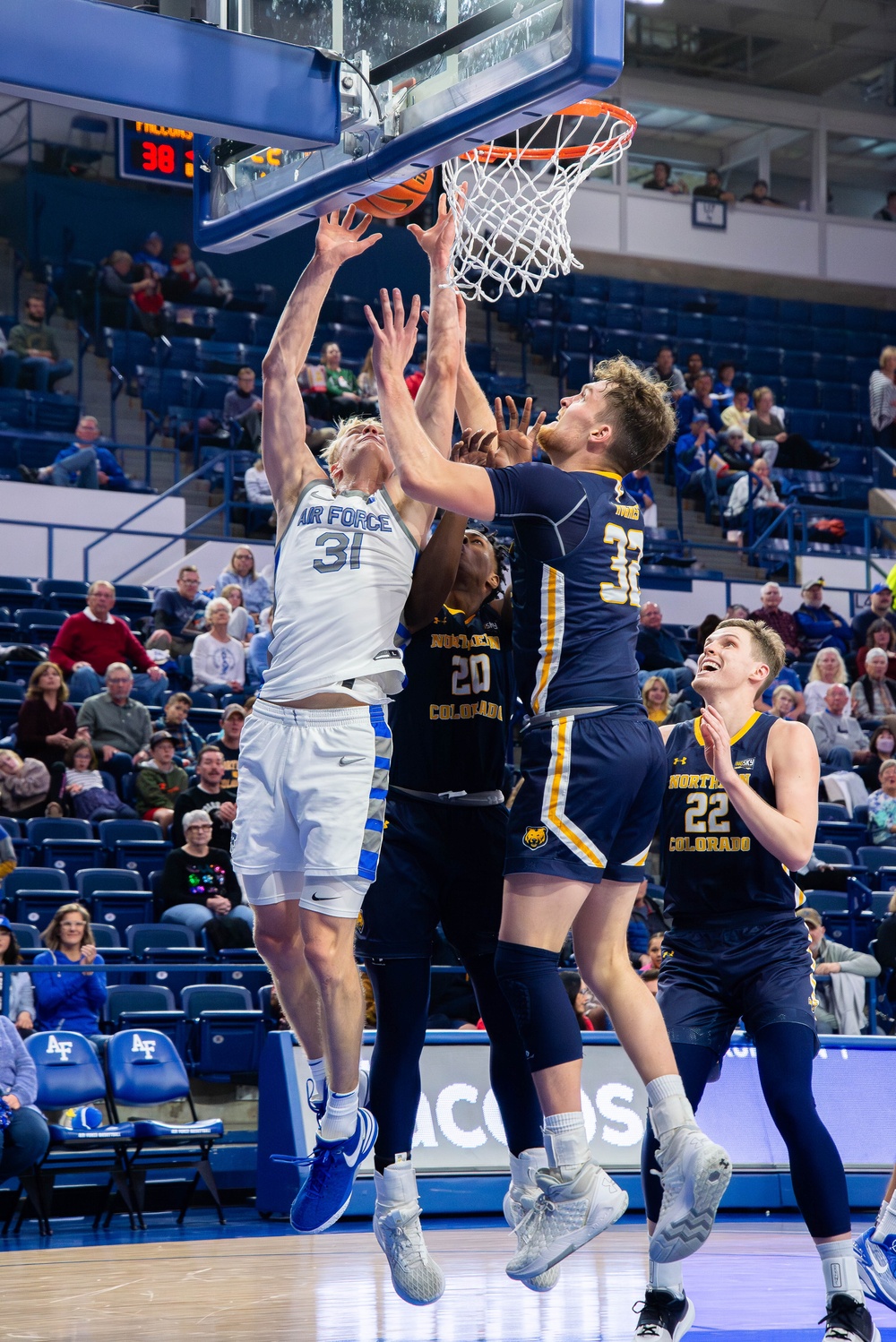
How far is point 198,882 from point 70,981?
5.96 feet

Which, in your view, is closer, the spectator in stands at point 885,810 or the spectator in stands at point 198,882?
the spectator in stands at point 198,882

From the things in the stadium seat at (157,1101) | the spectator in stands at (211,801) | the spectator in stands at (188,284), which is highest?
the spectator in stands at (188,284)

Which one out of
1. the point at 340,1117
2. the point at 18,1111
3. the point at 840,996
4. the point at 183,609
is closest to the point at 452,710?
the point at 340,1117

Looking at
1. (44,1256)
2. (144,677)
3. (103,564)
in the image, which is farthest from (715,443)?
(44,1256)

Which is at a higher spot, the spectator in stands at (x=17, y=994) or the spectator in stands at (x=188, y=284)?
the spectator in stands at (x=188, y=284)

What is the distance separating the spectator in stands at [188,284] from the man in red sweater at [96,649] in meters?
9.44

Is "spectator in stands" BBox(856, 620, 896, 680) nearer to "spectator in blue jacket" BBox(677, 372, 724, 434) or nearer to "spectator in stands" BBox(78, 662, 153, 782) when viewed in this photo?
"spectator in blue jacket" BBox(677, 372, 724, 434)

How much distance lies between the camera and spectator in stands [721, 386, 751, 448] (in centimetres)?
2364

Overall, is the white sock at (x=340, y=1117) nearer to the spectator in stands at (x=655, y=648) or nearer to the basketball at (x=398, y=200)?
the basketball at (x=398, y=200)

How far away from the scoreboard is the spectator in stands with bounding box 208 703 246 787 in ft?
33.3

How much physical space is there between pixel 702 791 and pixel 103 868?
731 centimetres

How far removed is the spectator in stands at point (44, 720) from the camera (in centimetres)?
1295

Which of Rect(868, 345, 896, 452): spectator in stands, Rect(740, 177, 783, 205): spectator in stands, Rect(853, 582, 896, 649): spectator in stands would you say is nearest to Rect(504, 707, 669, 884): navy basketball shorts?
Rect(853, 582, 896, 649): spectator in stands

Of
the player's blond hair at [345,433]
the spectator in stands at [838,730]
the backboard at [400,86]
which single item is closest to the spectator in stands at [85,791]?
the spectator in stands at [838,730]
